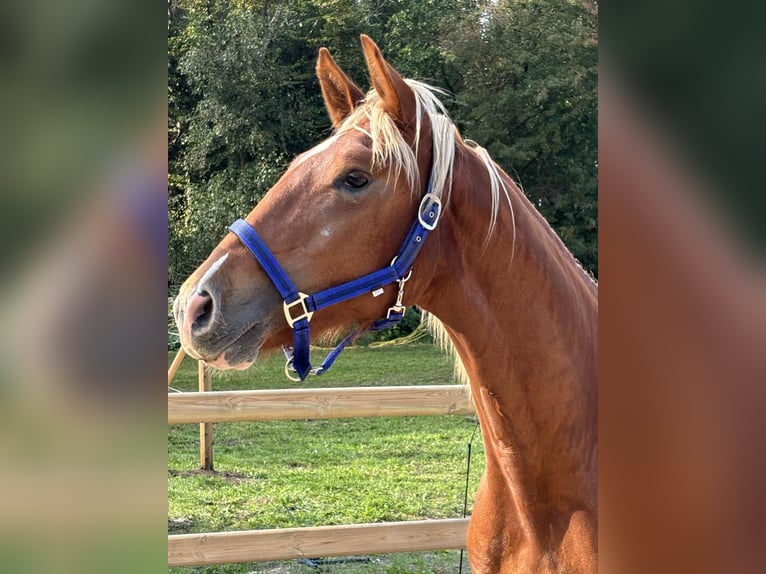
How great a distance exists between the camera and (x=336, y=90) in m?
1.78

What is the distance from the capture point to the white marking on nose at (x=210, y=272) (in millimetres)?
1335

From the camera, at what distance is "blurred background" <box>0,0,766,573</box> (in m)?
0.33

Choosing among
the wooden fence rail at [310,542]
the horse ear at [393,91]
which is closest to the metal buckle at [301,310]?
the horse ear at [393,91]

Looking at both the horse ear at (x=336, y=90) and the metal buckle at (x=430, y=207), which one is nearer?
the metal buckle at (x=430, y=207)

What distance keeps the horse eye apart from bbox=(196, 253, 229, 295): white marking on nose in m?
0.28

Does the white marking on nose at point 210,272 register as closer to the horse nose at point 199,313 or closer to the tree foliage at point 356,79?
the horse nose at point 199,313

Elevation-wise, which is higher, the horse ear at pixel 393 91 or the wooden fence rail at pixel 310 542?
the horse ear at pixel 393 91
